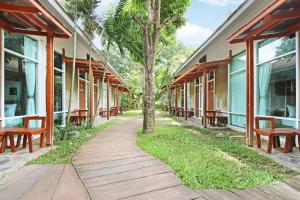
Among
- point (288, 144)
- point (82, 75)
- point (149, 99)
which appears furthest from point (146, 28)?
point (82, 75)

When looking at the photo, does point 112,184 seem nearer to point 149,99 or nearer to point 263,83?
point 149,99

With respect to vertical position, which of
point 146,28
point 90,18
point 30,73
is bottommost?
point 30,73

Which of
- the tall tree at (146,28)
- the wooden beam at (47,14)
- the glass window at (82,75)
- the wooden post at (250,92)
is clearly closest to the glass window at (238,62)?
the tall tree at (146,28)

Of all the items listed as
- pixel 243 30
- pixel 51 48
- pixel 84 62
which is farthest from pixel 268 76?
pixel 84 62

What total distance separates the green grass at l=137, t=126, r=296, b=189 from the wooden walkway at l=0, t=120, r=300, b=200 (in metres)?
0.18

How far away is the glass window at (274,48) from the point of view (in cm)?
657

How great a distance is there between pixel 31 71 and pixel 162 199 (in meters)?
6.40

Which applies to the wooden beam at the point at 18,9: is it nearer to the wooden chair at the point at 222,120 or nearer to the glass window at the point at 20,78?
the glass window at the point at 20,78

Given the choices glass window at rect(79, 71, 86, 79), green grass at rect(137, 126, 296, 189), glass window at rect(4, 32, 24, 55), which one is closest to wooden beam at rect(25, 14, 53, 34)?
glass window at rect(4, 32, 24, 55)

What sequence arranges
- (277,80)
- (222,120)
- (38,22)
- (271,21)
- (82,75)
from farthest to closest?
(82,75) → (222,120) → (277,80) → (38,22) → (271,21)

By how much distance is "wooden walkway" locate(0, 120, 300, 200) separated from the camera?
3094mm

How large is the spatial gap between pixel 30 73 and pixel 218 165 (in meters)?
6.15

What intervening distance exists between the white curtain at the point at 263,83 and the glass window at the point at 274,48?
0.82ft

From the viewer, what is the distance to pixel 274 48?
736cm
